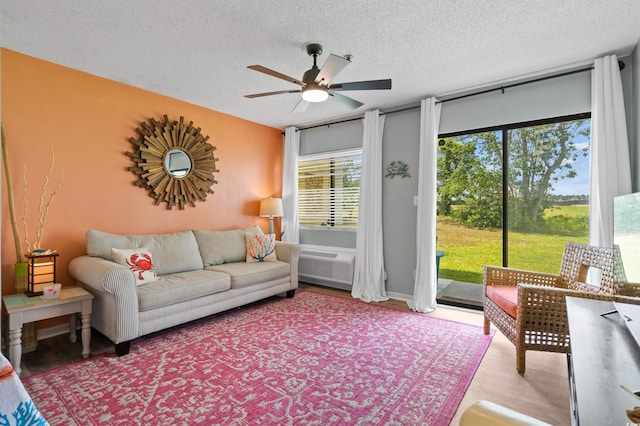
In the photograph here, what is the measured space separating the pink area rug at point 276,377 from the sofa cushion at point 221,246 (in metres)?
0.85

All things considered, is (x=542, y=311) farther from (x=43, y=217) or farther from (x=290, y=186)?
(x=43, y=217)

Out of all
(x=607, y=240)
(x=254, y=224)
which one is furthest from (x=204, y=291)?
(x=607, y=240)

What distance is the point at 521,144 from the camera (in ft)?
11.1

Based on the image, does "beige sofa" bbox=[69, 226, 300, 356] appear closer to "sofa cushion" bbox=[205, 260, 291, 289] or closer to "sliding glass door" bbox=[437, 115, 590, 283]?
"sofa cushion" bbox=[205, 260, 291, 289]

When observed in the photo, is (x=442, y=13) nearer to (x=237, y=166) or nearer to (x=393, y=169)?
(x=393, y=169)

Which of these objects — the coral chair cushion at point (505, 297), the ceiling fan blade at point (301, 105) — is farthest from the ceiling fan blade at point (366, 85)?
the coral chair cushion at point (505, 297)

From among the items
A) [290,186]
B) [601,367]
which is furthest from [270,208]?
[601,367]

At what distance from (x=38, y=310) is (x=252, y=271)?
181cm

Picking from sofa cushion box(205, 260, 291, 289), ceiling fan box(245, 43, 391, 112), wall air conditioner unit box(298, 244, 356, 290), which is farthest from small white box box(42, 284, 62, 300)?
wall air conditioner unit box(298, 244, 356, 290)

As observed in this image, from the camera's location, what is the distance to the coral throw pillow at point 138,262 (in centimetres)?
282

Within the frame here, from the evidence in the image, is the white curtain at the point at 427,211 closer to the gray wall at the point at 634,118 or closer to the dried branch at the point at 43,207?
the gray wall at the point at 634,118

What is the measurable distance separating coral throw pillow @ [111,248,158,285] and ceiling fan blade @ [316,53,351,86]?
7.59ft

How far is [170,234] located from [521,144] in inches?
162

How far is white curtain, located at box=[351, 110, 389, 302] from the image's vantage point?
13.5ft
